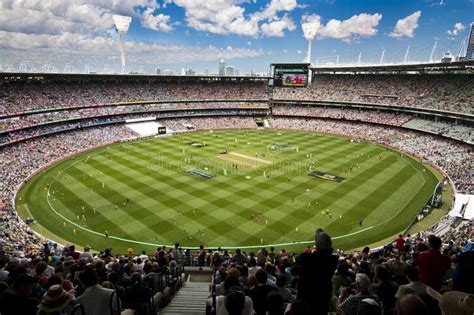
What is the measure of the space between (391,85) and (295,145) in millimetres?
37231

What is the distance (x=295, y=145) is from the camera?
6275cm

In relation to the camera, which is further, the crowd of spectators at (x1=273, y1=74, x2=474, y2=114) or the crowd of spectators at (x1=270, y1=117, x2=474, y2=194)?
the crowd of spectators at (x1=273, y1=74, x2=474, y2=114)

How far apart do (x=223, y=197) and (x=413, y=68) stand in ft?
198

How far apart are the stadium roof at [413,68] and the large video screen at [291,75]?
3.78m

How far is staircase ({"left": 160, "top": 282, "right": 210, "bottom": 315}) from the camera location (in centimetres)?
958

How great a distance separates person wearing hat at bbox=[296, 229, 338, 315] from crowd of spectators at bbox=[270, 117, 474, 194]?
39179 mm

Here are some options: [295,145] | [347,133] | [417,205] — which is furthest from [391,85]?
[417,205]

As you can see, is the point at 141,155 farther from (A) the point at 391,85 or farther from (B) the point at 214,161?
(A) the point at 391,85

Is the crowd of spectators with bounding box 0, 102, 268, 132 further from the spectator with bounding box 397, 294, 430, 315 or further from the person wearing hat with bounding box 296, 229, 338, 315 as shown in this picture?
the spectator with bounding box 397, 294, 430, 315

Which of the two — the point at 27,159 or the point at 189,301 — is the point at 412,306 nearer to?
the point at 189,301

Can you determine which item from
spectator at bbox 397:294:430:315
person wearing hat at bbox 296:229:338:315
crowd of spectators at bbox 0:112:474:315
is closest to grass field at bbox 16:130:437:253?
crowd of spectators at bbox 0:112:474:315

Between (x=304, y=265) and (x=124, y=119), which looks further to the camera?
(x=124, y=119)

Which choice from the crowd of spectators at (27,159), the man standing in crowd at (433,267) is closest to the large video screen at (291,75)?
the crowd of spectators at (27,159)

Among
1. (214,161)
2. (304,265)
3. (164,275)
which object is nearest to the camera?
(304,265)
